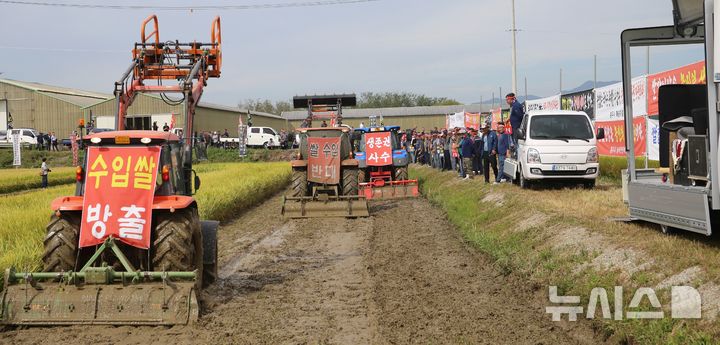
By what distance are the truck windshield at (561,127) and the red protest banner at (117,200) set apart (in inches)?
377

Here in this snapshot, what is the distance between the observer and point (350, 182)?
16.8 metres

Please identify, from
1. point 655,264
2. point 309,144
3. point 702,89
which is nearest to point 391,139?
point 309,144

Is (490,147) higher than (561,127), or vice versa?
(561,127)

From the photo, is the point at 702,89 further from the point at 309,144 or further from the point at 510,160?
the point at 309,144

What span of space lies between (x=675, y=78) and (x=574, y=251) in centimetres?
623

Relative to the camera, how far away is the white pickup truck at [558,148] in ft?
46.4

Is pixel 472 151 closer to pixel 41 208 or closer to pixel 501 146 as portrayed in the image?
pixel 501 146

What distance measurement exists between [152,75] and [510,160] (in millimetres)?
8273

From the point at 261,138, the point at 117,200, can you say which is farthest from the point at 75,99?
→ the point at 117,200

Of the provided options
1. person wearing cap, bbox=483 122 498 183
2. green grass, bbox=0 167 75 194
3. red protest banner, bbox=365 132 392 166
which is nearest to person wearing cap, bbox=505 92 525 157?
person wearing cap, bbox=483 122 498 183

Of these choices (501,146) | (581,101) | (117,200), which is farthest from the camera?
(581,101)

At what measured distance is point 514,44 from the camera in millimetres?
30062

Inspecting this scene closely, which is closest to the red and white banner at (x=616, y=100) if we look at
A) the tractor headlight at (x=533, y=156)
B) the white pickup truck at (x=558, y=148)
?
the white pickup truck at (x=558, y=148)

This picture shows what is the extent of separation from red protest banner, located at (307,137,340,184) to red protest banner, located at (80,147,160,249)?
9.76 meters
